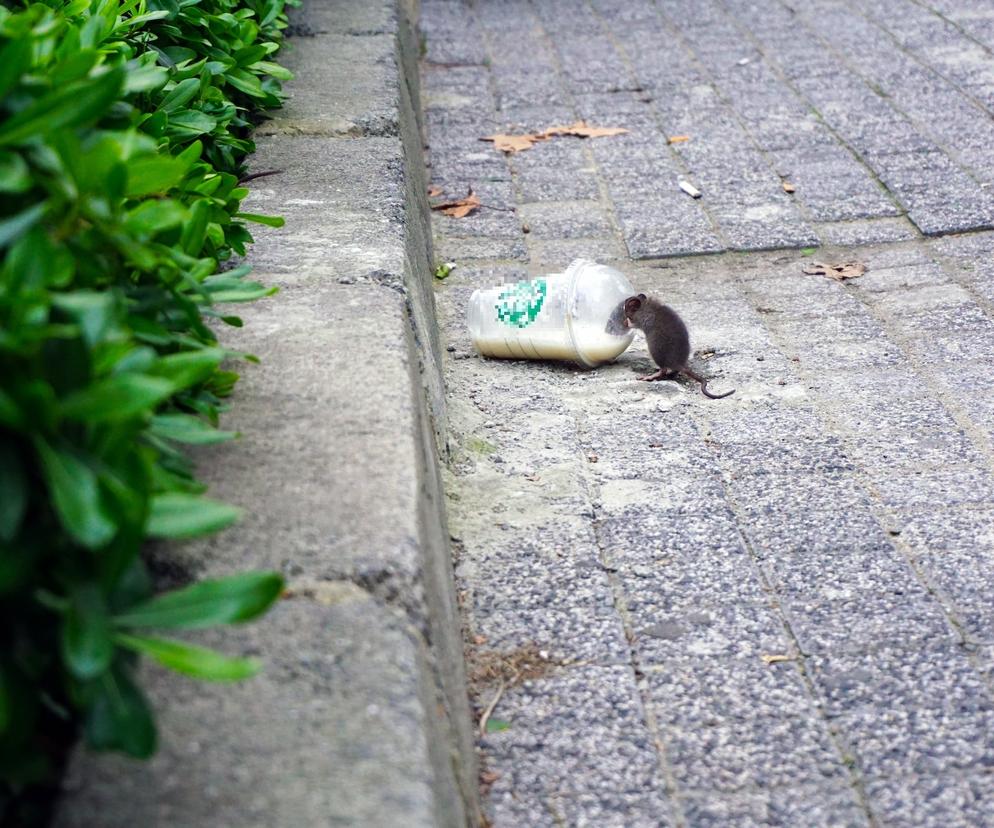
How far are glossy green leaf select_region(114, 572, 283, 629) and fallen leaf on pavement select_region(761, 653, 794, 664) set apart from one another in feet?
4.04

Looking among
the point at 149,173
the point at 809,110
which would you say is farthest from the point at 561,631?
the point at 809,110

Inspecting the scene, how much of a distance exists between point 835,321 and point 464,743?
238 centimetres

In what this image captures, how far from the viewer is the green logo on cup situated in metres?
3.61

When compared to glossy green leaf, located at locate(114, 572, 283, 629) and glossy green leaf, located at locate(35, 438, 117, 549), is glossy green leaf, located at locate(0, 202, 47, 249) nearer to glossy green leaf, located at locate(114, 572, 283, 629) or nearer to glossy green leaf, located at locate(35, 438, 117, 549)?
glossy green leaf, located at locate(35, 438, 117, 549)

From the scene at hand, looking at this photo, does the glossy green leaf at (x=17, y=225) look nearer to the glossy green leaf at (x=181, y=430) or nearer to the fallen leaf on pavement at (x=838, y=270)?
the glossy green leaf at (x=181, y=430)

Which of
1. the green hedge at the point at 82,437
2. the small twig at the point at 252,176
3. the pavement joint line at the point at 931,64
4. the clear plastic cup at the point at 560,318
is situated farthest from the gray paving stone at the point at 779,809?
the pavement joint line at the point at 931,64

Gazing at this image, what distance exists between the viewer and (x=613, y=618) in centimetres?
240

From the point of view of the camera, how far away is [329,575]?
1.73m

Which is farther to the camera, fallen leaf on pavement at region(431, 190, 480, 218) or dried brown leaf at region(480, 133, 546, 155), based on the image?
dried brown leaf at region(480, 133, 546, 155)

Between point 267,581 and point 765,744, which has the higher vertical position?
point 267,581

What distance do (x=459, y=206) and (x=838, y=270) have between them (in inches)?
63.1

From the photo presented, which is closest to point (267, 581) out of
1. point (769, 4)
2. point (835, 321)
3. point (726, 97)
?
point (835, 321)

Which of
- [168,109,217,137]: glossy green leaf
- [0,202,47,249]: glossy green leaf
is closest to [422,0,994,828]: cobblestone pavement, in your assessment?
[168,109,217,137]: glossy green leaf

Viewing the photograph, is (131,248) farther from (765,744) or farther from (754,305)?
(754,305)
